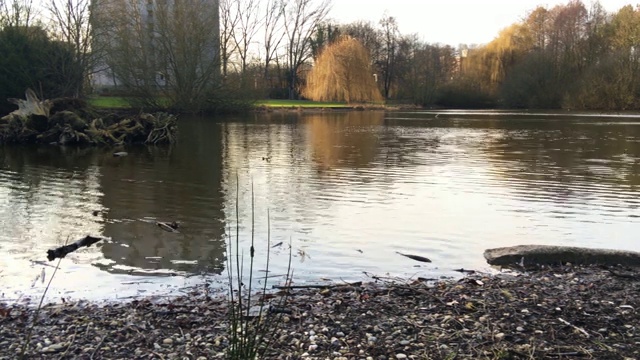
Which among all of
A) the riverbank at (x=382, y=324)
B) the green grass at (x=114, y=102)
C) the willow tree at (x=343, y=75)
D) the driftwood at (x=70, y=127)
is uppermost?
the willow tree at (x=343, y=75)

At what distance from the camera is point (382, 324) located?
15.0ft

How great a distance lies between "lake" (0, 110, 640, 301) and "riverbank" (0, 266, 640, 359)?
722mm

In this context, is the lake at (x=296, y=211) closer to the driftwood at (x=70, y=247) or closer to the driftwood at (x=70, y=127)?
the driftwood at (x=70, y=247)

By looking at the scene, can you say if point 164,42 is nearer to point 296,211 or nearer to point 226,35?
point 226,35

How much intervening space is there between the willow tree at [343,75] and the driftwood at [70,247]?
176ft

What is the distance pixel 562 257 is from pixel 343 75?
55.5 metres

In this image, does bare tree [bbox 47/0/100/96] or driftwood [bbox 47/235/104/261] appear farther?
bare tree [bbox 47/0/100/96]

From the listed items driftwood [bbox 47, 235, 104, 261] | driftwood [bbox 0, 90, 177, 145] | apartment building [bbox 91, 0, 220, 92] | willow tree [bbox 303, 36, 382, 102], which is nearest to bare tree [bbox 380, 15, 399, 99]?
willow tree [bbox 303, 36, 382, 102]

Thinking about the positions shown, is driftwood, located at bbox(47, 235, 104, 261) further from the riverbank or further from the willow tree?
the willow tree

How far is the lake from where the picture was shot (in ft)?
21.5

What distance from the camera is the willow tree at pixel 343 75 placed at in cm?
5991

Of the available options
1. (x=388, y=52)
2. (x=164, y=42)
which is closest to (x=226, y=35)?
(x=164, y=42)

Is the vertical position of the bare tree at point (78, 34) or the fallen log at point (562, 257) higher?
the bare tree at point (78, 34)

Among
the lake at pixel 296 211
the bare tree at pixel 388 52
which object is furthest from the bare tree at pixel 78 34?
the bare tree at pixel 388 52
